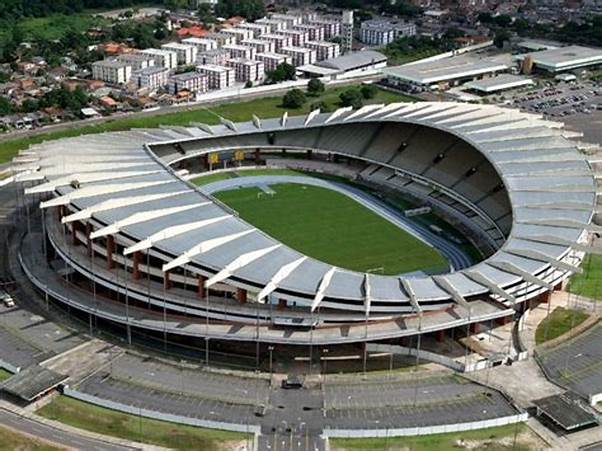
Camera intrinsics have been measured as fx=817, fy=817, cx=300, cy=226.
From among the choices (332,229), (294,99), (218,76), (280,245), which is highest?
(218,76)

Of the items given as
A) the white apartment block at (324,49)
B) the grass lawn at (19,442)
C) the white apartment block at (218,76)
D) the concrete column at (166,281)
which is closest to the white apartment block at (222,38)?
the white apartment block at (324,49)

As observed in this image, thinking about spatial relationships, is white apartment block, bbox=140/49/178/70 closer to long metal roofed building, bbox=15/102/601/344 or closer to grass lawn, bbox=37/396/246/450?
long metal roofed building, bbox=15/102/601/344

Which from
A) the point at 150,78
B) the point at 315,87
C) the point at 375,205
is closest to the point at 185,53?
the point at 150,78

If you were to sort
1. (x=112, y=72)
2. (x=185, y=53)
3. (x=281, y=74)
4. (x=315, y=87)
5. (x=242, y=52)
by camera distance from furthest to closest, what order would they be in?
(x=242, y=52) < (x=185, y=53) < (x=281, y=74) < (x=112, y=72) < (x=315, y=87)

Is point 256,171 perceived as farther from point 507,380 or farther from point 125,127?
point 507,380

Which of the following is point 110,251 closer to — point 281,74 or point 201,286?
point 201,286

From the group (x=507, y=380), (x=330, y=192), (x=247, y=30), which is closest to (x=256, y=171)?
(x=330, y=192)

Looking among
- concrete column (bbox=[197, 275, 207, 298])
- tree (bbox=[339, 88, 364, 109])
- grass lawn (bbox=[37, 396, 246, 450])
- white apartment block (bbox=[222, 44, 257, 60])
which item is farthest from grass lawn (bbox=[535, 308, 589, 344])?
white apartment block (bbox=[222, 44, 257, 60])
